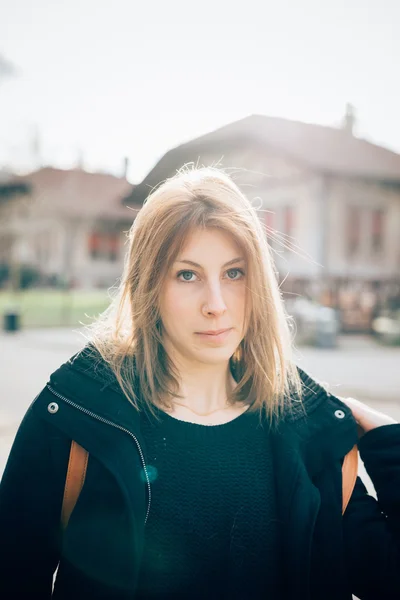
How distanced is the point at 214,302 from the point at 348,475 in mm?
661

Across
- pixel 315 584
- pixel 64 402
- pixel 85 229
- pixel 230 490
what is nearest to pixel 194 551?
pixel 230 490

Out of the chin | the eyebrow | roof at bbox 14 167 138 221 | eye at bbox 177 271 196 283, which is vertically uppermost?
roof at bbox 14 167 138 221

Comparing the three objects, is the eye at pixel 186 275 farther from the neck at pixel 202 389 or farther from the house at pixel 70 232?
the house at pixel 70 232

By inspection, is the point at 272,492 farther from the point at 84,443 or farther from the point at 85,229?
the point at 85,229

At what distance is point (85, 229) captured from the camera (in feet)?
105

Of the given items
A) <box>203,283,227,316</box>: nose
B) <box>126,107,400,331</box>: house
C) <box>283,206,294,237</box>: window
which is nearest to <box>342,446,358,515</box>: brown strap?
<box>203,283,227,316</box>: nose

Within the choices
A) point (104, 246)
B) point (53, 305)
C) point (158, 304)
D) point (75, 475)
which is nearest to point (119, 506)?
point (75, 475)

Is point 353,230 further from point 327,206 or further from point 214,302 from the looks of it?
point 214,302

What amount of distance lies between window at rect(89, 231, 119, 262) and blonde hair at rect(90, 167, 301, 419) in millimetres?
30634

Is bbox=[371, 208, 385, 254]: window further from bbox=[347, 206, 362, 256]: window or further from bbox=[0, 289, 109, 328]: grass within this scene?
bbox=[0, 289, 109, 328]: grass

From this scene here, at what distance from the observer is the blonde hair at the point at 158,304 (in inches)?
69.7

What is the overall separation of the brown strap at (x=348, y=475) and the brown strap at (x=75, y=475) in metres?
0.76

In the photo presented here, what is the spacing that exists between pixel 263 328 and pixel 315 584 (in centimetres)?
77

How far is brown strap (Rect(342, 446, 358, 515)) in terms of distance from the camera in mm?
1788
